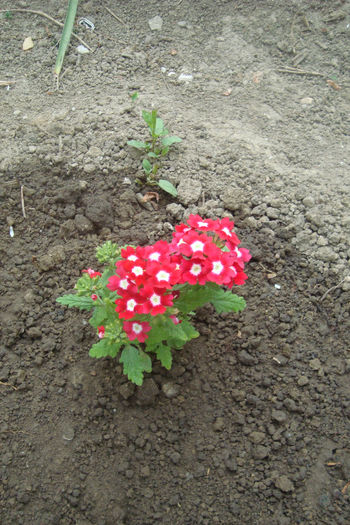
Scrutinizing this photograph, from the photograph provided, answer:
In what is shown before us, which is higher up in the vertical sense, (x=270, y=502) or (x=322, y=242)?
(x=322, y=242)

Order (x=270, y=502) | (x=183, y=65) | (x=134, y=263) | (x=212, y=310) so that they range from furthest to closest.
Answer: (x=183, y=65), (x=212, y=310), (x=270, y=502), (x=134, y=263)

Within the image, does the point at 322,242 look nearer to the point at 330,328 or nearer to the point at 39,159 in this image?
the point at 330,328

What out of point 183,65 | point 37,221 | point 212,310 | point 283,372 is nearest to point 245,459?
point 283,372

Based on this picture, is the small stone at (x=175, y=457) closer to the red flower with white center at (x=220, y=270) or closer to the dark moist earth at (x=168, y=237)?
the dark moist earth at (x=168, y=237)

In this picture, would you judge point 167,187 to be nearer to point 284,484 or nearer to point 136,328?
point 136,328

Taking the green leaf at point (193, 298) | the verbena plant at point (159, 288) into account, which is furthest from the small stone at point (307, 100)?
the green leaf at point (193, 298)

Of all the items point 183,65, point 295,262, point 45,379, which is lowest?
point 45,379
